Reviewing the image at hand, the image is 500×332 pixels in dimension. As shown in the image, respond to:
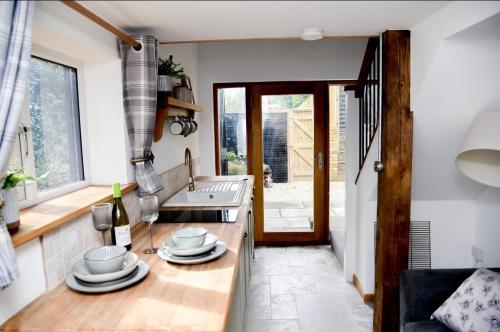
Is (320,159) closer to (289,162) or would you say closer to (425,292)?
(289,162)

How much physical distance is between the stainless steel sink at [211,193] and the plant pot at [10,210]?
52.4 inches

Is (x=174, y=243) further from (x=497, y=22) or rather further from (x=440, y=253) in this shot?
(x=440, y=253)

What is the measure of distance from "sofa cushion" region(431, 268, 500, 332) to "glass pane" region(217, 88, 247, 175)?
110 inches

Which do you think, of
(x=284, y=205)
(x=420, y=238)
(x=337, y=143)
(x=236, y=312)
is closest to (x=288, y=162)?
(x=284, y=205)

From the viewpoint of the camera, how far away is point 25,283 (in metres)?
1.20

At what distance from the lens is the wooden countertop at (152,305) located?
3.54ft

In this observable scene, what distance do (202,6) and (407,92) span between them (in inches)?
45.7

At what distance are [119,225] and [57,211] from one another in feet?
0.88

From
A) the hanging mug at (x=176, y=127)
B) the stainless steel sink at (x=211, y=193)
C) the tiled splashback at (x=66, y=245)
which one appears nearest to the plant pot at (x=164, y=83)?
the hanging mug at (x=176, y=127)

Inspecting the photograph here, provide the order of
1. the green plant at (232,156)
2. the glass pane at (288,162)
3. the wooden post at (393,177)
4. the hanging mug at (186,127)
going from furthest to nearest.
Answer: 1. the green plant at (232,156)
2. the glass pane at (288,162)
3. the hanging mug at (186,127)
4. the wooden post at (393,177)

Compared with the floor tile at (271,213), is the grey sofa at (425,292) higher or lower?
higher

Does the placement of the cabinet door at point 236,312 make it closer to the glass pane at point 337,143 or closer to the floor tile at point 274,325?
the floor tile at point 274,325

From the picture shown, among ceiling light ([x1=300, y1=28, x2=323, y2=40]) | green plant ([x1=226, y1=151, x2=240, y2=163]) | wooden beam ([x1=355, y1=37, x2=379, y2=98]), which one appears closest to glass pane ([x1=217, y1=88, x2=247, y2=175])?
green plant ([x1=226, y1=151, x2=240, y2=163])

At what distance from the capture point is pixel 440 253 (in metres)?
2.79
